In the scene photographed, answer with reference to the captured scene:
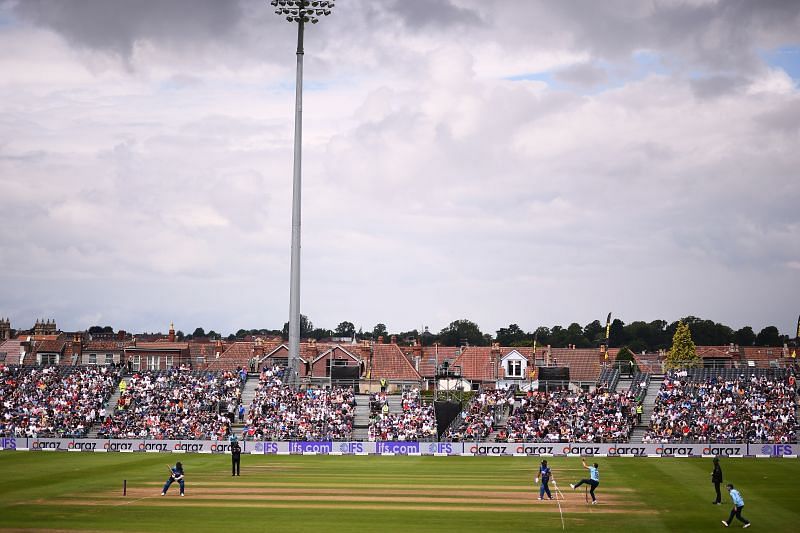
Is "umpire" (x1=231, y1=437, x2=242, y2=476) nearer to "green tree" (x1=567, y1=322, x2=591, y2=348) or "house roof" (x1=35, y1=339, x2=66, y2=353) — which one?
"house roof" (x1=35, y1=339, x2=66, y2=353)

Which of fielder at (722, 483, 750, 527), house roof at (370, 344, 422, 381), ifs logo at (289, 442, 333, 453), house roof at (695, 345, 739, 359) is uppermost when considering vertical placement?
house roof at (695, 345, 739, 359)

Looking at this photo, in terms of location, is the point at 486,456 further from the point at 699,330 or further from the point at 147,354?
the point at 699,330

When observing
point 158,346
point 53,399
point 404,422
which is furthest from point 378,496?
point 158,346

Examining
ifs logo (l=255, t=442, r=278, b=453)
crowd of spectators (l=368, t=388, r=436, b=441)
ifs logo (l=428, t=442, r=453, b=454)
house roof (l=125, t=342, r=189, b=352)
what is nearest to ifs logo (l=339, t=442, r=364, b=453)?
crowd of spectators (l=368, t=388, r=436, b=441)

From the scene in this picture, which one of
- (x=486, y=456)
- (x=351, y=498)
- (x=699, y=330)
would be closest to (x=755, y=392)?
(x=486, y=456)

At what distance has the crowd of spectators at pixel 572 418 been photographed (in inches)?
2470

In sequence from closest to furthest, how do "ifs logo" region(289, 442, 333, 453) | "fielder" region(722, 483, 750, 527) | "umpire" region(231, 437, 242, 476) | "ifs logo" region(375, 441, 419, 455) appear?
"fielder" region(722, 483, 750, 527) < "umpire" region(231, 437, 242, 476) < "ifs logo" region(375, 441, 419, 455) < "ifs logo" region(289, 442, 333, 453)

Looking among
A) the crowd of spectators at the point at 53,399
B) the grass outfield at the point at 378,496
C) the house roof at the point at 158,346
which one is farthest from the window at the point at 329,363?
the house roof at the point at 158,346

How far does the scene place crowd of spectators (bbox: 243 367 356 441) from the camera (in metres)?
64.8

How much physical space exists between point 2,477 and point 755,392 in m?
46.3

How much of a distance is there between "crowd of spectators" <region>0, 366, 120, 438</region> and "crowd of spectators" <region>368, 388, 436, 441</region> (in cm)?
1928

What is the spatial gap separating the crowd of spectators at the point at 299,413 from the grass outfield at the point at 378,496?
1002cm

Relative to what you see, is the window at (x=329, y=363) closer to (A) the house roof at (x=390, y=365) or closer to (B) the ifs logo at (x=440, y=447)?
(A) the house roof at (x=390, y=365)

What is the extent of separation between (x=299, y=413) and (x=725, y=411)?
1111 inches
